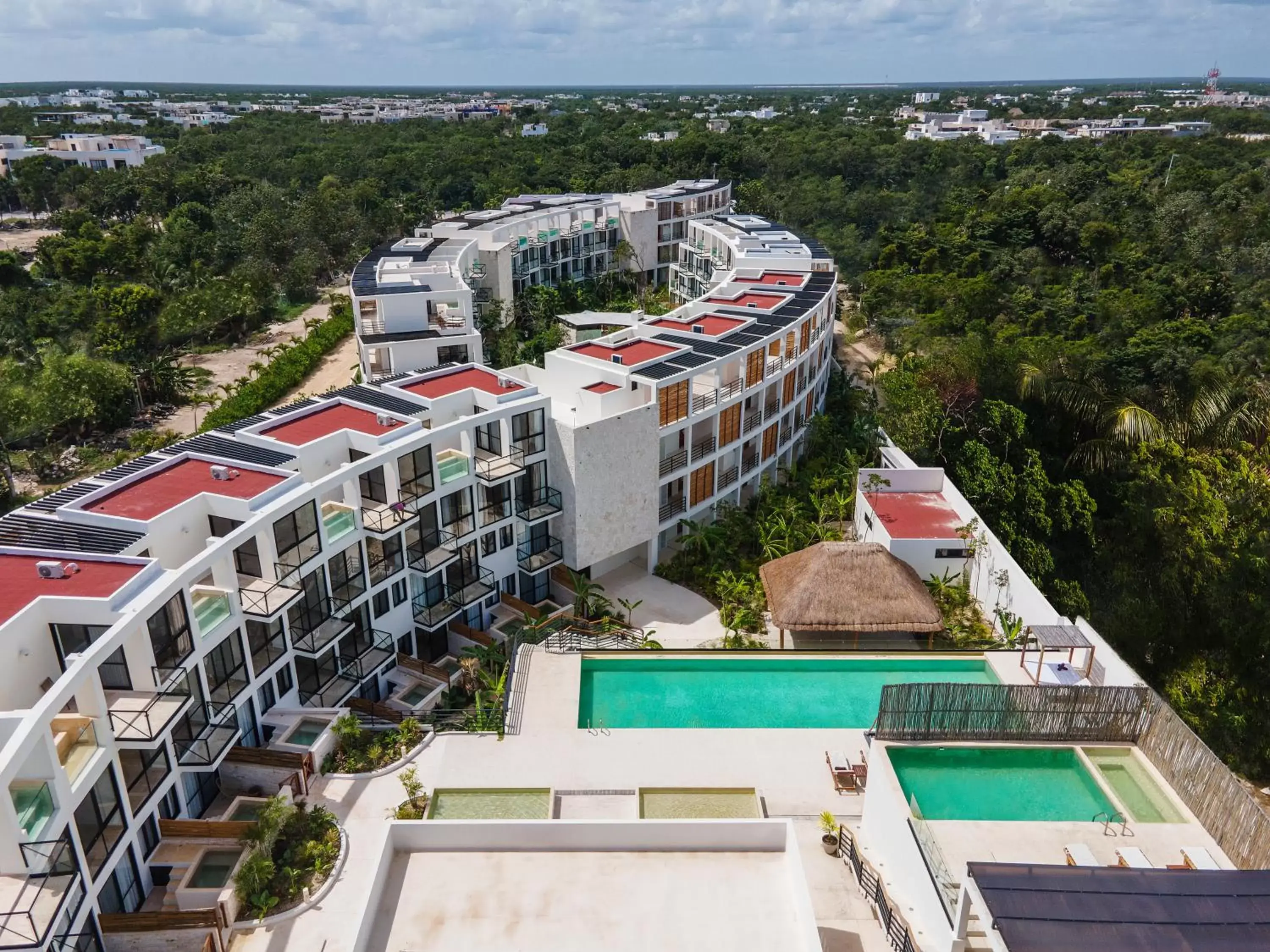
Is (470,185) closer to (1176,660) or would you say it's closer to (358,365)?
(358,365)

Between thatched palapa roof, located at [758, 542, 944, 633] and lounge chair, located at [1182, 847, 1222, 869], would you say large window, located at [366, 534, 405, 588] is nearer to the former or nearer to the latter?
thatched palapa roof, located at [758, 542, 944, 633]

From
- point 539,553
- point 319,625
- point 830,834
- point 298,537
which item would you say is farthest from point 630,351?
point 830,834

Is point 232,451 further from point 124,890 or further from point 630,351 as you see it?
point 630,351

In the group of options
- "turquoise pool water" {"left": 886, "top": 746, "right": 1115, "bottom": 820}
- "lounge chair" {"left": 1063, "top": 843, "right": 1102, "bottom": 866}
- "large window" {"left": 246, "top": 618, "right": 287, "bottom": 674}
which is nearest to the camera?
"lounge chair" {"left": 1063, "top": 843, "right": 1102, "bottom": 866}

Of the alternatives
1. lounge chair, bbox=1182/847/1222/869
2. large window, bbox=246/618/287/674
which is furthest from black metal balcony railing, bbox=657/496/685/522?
lounge chair, bbox=1182/847/1222/869

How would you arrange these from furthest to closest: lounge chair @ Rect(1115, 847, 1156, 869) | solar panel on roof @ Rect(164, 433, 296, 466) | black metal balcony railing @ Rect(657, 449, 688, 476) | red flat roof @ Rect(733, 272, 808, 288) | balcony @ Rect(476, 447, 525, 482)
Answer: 1. red flat roof @ Rect(733, 272, 808, 288)
2. black metal balcony railing @ Rect(657, 449, 688, 476)
3. balcony @ Rect(476, 447, 525, 482)
4. solar panel on roof @ Rect(164, 433, 296, 466)
5. lounge chair @ Rect(1115, 847, 1156, 869)

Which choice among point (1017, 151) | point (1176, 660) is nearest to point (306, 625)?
point (1176, 660)
